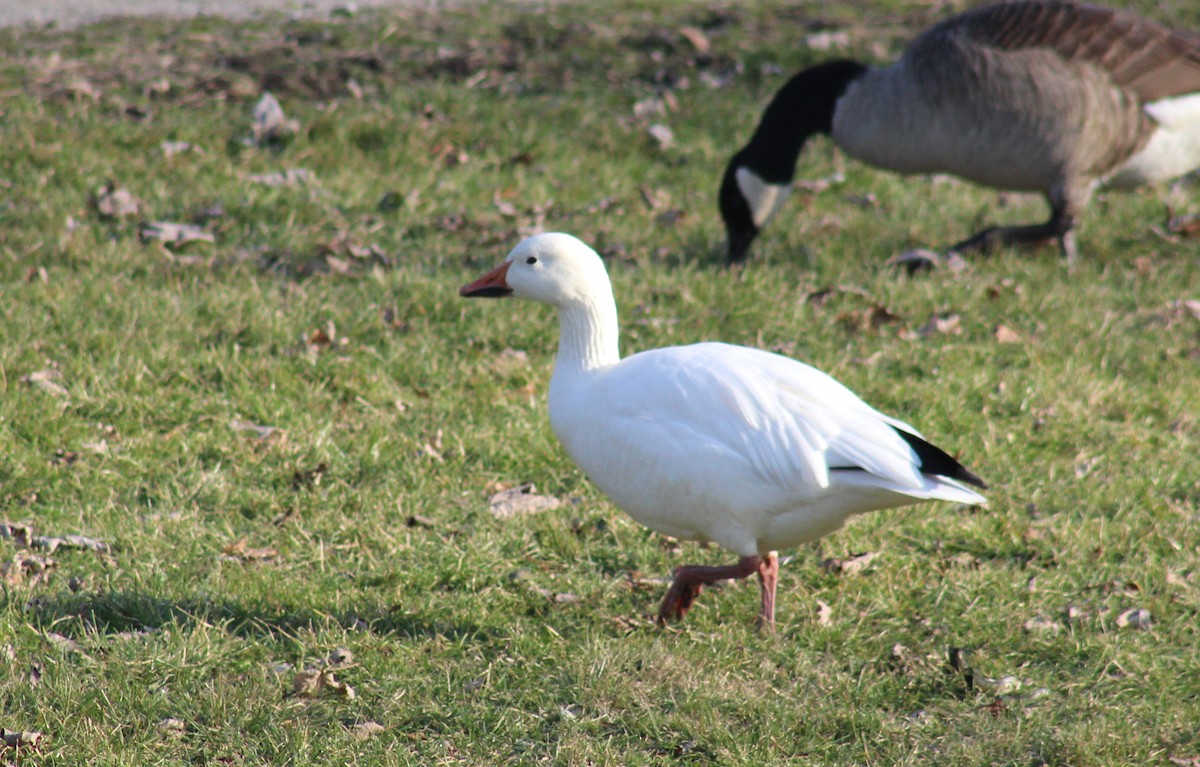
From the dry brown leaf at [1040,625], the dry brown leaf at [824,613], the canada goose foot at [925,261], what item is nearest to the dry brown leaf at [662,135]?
the canada goose foot at [925,261]

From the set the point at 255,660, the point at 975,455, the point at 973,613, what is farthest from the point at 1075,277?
the point at 255,660

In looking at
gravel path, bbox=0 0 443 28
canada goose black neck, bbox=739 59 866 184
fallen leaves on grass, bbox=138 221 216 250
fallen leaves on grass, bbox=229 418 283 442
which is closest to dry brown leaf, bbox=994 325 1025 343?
canada goose black neck, bbox=739 59 866 184

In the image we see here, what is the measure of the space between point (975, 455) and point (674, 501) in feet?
6.00

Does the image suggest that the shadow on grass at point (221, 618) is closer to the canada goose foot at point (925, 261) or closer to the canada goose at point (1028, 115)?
the canada goose at point (1028, 115)

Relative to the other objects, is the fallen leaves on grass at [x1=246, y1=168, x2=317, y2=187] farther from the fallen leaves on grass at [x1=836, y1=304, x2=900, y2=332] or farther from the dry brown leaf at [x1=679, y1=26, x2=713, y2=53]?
the dry brown leaf at [x1=679, y1=26, x2=713, y2=53]

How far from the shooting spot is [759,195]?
7.00 metres

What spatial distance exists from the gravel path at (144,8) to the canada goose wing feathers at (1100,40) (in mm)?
4877

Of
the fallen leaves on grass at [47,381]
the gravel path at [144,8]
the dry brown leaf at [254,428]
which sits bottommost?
the dry brown leaf at [254,428]

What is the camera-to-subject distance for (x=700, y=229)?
7.34 meters

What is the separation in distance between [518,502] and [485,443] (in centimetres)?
36

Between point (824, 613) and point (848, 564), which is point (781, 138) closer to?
point (848, 564)

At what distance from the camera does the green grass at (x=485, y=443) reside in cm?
342

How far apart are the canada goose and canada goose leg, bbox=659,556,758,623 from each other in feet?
10.9

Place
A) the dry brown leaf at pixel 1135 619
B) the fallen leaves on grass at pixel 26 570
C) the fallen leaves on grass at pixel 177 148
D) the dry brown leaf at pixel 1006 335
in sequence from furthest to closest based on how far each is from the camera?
the fallen leaves on grass at pixel 177 148 → the dry brown leaf at pixel 1006 335 → the dry brown leaf at pixel 1135 619 → the fallen leaves on grass at pixel 26 570
